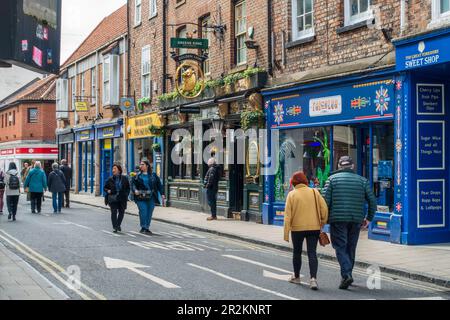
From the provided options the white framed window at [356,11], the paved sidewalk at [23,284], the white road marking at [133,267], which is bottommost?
the white road marking at [133,267]

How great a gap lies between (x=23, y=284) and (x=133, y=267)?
221cm

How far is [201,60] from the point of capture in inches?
878

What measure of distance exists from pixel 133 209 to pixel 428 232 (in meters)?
13.4

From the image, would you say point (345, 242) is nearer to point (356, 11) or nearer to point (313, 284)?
point (313, 284)

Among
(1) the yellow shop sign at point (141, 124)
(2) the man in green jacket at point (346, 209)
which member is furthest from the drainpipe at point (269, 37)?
(2) the man in green jacket at point (346, 209)

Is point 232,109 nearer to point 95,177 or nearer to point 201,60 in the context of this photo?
point 201,60

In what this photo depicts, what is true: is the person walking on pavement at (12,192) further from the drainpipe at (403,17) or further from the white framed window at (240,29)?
the drainpipe at (403,17)

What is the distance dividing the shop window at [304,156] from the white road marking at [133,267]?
22.5 feet

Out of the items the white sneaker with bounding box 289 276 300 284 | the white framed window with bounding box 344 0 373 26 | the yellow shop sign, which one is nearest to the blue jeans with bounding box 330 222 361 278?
the white sneaker with bounding box 289 276 300 284

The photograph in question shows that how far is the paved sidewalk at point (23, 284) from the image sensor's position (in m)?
8.01

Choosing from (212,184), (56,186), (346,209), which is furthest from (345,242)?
(56,186)

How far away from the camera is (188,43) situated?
69.3ft

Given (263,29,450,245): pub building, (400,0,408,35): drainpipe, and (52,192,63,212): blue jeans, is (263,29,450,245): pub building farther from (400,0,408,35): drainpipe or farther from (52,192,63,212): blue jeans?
(52,192,63,212): blue jeans

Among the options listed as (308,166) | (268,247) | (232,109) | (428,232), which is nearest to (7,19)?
(268,247)
